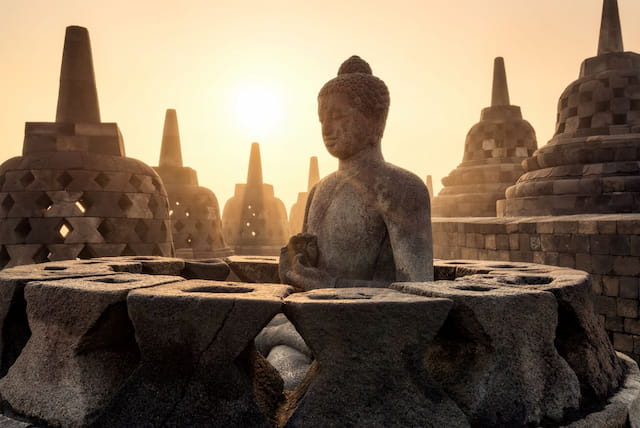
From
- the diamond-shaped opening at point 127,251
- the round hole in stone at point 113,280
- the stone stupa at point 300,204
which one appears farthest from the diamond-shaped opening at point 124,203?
the stone stupa at point 300,204

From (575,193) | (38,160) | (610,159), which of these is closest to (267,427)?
(38,160)

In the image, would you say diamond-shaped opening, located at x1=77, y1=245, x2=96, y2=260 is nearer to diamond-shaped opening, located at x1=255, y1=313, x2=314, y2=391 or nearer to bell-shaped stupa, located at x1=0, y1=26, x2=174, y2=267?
bell-shaped stupa, located at x1=0, y1=26, x2=174, y2=267

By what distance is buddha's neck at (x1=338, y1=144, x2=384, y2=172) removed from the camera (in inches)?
132

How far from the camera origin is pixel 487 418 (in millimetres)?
2023

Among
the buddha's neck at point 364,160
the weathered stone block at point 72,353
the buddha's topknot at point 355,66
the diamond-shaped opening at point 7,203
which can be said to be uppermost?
the buddha's topknot at point 355,66

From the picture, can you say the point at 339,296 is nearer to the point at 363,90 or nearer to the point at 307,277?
the point at 307,277

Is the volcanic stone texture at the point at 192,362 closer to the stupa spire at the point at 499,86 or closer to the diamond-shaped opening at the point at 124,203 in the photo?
the diamond-shaped opening at the point at 124,203

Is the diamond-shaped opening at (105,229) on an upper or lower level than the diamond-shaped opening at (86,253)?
upper

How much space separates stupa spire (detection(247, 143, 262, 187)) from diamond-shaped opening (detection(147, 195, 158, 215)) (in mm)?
9036

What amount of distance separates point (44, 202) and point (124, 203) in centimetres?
94

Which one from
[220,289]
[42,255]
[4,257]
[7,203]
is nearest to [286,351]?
[220,289]

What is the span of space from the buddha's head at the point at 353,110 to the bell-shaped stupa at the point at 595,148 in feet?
20.0

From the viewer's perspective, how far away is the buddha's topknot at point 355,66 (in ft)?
11.3

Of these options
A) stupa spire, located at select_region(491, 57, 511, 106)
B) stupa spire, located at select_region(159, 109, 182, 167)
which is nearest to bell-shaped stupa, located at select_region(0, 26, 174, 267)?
stupa spire, located at select_region(159, 109, 182, 167)
